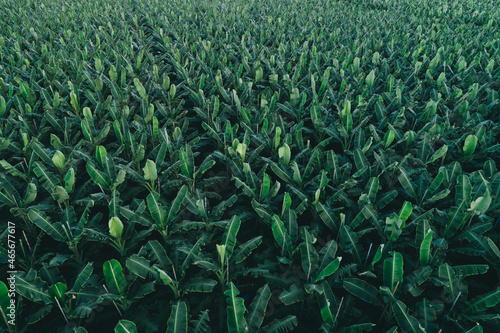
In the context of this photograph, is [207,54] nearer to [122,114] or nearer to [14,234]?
[122,114]

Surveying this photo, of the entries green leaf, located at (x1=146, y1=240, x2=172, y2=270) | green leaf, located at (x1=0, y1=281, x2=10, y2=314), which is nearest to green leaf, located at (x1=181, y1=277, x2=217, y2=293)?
green leaf, located at (x1=146, y1=240, x2=172, y2=270)

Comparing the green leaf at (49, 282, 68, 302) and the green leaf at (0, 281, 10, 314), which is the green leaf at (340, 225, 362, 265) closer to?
the green leaf at (49, 282, 68, 302)

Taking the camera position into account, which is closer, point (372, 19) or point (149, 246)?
point (149, 246)

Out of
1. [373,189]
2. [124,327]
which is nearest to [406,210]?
[373,189]

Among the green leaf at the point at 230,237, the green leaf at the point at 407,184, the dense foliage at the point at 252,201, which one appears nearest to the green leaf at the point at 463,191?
the dense foliage at the point at 252,201

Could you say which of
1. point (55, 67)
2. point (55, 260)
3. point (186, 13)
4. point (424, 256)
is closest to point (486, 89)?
point (424, 256)

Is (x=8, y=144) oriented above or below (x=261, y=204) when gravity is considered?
above

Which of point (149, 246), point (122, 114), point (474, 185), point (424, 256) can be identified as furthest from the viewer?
point (122, 114)
